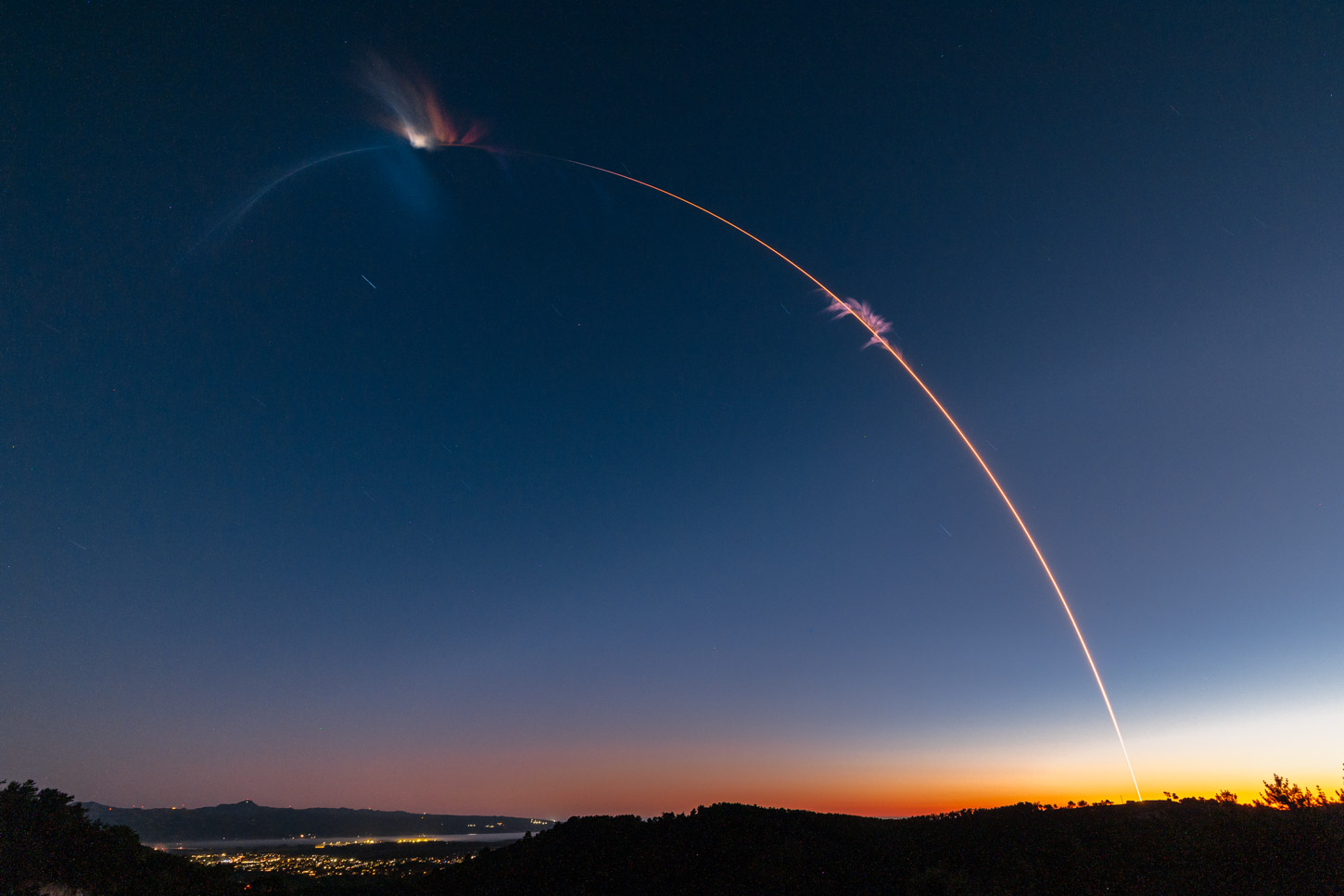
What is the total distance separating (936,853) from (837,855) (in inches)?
304

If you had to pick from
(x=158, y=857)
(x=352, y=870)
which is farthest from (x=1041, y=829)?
(x=352, y=870)

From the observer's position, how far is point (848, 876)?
44.4m

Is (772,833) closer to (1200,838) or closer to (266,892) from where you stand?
(1200,838)

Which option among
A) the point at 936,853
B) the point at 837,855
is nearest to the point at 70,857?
the point at 837,855

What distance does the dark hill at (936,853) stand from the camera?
32531 millimetres

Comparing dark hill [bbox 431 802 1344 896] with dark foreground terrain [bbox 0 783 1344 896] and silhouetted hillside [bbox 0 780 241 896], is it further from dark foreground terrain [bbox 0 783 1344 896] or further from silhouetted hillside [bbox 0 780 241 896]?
silhouetted hillside [bbox 0 780 241 896]

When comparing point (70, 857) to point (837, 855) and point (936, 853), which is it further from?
point (936, 853)

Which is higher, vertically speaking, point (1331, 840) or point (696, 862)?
point (1331, 840)

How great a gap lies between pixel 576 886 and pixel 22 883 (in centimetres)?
3471

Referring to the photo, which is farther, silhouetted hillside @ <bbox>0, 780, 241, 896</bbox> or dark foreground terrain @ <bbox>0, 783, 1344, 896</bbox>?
silhouetted hillside @ <bbox>0, 780, 241, 896</bbox>

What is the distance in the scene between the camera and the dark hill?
107ft

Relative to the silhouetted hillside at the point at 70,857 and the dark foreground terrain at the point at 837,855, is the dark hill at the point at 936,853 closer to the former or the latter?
the dark foreground terrain at the point at 837,855

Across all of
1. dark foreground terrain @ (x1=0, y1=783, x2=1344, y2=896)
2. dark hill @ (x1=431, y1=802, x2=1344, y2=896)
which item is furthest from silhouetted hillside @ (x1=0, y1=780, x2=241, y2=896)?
dark hill @ (x1=431, y1=802, x2=1344, y2=896)

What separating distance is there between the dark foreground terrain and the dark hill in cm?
13
